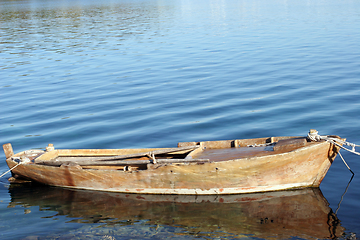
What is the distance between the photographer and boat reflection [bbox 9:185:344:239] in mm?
7008

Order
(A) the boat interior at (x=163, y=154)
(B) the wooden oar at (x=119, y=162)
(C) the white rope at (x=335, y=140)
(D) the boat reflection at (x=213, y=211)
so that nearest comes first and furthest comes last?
(D) the boat reflection at (x=213, y=211), (C) the white rope at (x=335, y=140), (A) the boat interior at (x=163, y=154), (B) the wooden oar at (x=119, y=162)

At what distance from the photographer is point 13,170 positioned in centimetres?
964

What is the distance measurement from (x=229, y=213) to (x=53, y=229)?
360cm

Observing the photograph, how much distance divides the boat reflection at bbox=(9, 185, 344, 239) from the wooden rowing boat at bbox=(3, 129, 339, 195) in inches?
8.1

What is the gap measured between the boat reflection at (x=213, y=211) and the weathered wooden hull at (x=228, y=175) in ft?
0.59

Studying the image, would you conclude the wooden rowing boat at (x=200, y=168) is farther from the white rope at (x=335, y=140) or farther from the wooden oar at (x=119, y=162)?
the white rope at (x=335, y=140)

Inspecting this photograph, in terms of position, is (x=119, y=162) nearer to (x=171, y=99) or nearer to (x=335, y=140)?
(x=335, y=140)

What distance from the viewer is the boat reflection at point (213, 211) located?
23.0ft

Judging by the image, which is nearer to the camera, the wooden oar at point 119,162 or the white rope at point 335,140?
the white rope at point 335,140

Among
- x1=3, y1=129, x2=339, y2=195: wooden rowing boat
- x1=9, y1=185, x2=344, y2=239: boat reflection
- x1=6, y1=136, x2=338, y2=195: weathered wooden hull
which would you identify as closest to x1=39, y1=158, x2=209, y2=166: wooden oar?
x1=3, y1=129, x2=339, y2=195: wooden rowing boat

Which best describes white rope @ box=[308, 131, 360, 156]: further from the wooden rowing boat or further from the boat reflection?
the boat reflection

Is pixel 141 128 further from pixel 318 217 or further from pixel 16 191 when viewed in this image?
pixel 318 217

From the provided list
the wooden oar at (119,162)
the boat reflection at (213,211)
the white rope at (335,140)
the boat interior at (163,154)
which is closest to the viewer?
the boat reflection at (213,211)

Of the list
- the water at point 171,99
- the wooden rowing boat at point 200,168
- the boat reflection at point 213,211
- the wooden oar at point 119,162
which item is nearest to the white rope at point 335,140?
the wooden rowing boat at point 200,168
